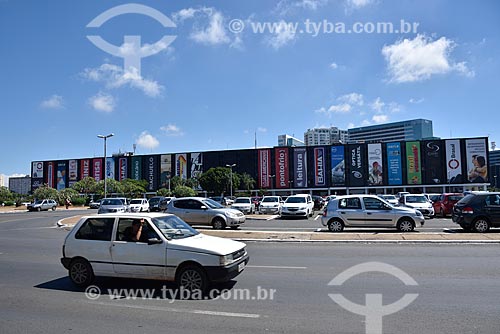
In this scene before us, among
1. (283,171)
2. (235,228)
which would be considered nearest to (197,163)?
(283,171)

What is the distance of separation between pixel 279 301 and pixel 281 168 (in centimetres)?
9094

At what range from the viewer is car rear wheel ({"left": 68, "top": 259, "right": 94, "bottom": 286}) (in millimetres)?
7926

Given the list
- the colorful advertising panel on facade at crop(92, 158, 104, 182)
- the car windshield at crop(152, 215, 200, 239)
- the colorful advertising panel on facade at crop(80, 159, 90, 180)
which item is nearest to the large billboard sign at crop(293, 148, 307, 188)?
the colorful advertising panel on facade at crop(92, 158, 104, 182)

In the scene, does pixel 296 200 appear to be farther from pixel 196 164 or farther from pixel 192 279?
pixel 196 164

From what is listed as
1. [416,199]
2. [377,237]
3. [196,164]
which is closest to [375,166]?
[196,164]

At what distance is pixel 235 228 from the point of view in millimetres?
19391

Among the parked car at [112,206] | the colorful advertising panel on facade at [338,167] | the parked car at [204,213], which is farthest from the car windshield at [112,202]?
the colorful advertising panel on facade at [338,167]

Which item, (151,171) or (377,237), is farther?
(151,171)

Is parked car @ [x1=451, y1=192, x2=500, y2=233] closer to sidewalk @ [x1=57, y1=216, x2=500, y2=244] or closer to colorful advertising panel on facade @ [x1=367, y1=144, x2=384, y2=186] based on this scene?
sidewalk @ [x1=57, y1=216, x2=500, y2=244]

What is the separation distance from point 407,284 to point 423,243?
5.91 m

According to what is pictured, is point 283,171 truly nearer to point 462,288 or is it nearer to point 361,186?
point 361,186

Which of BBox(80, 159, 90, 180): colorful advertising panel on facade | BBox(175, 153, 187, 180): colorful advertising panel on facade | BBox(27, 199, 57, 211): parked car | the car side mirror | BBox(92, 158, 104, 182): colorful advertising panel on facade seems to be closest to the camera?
the car side mirror

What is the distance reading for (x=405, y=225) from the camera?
1594cm

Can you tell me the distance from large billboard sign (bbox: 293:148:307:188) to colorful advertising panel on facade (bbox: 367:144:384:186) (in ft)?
47.2
